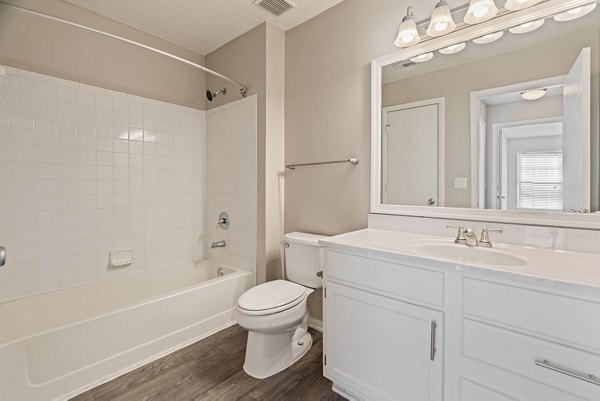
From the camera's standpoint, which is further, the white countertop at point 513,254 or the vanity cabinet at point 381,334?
the vanity cabinet at point 381,334

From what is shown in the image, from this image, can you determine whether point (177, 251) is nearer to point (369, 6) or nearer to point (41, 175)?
point (41, 175)

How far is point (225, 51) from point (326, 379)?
2.68 metres

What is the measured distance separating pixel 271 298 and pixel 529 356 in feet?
3.92

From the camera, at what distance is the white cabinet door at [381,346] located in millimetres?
1133

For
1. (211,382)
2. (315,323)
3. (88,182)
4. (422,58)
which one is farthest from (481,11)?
(88,182)

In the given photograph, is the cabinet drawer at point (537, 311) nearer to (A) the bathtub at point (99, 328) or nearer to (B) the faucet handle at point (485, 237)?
(B) the faucet handle at point (485, 237)

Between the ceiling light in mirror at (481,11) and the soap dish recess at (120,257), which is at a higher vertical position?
the ceiling light in mirror at (481,11)

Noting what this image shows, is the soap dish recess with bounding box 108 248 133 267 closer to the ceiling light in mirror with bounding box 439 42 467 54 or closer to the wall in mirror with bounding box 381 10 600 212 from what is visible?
the wall in mirror with bounding box 381 10 600 212

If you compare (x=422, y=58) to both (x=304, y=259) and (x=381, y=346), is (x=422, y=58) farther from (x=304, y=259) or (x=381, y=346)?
(x=381, y=346)

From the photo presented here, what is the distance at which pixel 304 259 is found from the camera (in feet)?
6.37

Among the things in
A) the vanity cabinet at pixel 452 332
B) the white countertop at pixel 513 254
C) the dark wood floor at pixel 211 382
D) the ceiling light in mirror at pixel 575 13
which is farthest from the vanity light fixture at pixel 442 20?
the dark wood floor at pixel 211 382

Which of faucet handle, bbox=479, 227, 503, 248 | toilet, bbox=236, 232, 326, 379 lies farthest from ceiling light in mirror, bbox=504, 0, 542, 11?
toilet, bbox=236, 232, 326, 379

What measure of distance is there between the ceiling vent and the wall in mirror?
0.89 m

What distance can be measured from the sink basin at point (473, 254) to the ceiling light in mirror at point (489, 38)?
1031 millimetres
